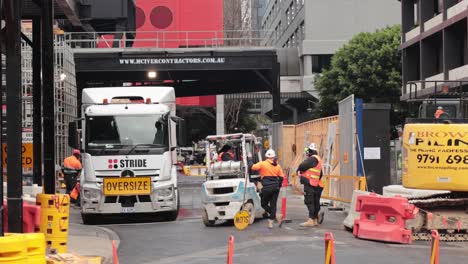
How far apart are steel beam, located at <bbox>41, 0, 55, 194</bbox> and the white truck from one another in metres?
4.82

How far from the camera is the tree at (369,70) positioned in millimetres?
48438

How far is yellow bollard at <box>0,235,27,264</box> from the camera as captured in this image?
6059 millimetres

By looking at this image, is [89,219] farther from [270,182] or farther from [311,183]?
[311,183]

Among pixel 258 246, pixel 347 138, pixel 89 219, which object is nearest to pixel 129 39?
pixel 89 219

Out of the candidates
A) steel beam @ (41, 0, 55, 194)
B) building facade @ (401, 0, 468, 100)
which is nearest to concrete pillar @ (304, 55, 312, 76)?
building facade @ (401, 0, 468, 100)

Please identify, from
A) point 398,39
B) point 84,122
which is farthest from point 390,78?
point 84,122

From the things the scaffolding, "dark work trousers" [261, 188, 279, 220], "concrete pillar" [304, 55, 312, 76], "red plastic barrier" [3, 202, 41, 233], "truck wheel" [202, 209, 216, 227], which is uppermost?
Result: "concrete pillar" [304, 55, 312, 76]

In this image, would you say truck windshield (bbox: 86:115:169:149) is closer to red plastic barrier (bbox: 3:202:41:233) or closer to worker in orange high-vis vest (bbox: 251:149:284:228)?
worker in orange high-vis vest (bbox: 251:149:284:228)

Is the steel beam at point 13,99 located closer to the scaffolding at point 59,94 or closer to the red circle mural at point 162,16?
the scaffolding at point 59,94

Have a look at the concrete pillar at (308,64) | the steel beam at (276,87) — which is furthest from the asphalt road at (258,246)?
the concrete pillar at (308,64)

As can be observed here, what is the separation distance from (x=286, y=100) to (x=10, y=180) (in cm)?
6367

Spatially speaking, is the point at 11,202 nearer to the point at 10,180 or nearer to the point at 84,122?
the point at 10,180

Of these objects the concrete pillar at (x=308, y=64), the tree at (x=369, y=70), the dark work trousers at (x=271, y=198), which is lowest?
the dark work trousers at (x=271, y=198)

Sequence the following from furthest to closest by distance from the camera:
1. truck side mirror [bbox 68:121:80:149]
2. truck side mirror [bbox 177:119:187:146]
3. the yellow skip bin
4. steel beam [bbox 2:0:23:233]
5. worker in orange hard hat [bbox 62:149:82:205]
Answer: worker in orange hard hat [bbox 62:149:82:205], truck side mirror [bbox 177:119:187:146], truck side mirror [bbox 68:121:80:149], the yellow skip bin, steel beam [bbox 2:0:23:233]
